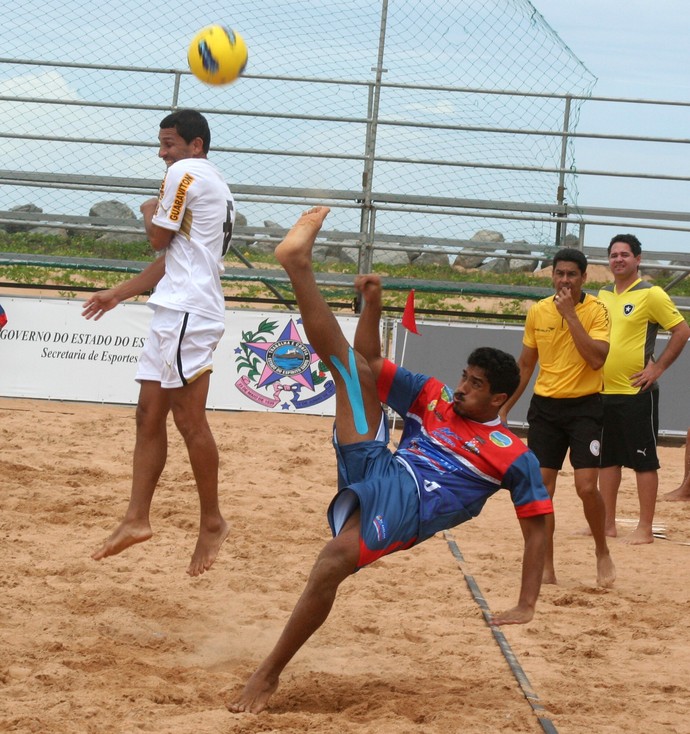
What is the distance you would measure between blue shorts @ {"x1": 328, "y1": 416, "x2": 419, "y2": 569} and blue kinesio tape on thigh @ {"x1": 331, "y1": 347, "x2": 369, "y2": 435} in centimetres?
7

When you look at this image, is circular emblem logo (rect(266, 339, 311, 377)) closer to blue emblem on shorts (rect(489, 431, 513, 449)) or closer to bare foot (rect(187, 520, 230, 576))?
bare foot (rect(187, 520, 230, 576))

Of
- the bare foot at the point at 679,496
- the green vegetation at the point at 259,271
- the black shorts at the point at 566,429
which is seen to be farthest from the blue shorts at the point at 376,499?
the green vegetation at the point at 259,271

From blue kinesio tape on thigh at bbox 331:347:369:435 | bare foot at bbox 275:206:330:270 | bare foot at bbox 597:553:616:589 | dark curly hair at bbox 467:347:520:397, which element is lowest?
bare foot at bbox 597:553:616:589

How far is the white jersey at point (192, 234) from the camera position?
4789mm

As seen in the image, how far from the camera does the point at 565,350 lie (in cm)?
625

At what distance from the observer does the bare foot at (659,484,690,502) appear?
362 inches

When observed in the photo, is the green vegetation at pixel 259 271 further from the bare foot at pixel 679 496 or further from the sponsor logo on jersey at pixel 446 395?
the sponsor logo on jersey at pixel 446 395

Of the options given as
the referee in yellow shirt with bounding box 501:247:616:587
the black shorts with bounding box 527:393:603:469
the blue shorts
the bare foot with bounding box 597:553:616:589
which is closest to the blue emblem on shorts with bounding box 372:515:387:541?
the blue shorts

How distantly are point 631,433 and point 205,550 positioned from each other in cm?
370

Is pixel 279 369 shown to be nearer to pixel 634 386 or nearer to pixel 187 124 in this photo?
pixel 634 386

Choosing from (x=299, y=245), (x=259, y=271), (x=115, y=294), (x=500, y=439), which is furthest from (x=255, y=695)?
(x=259, y=271)

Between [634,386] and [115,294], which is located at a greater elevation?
[115,294]

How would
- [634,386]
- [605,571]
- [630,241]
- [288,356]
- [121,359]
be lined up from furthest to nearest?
1. [121,359]
2. [288,356]
3. [634,386]
4. [630,241]
5. [605,571]

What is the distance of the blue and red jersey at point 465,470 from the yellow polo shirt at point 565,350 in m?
1.96
